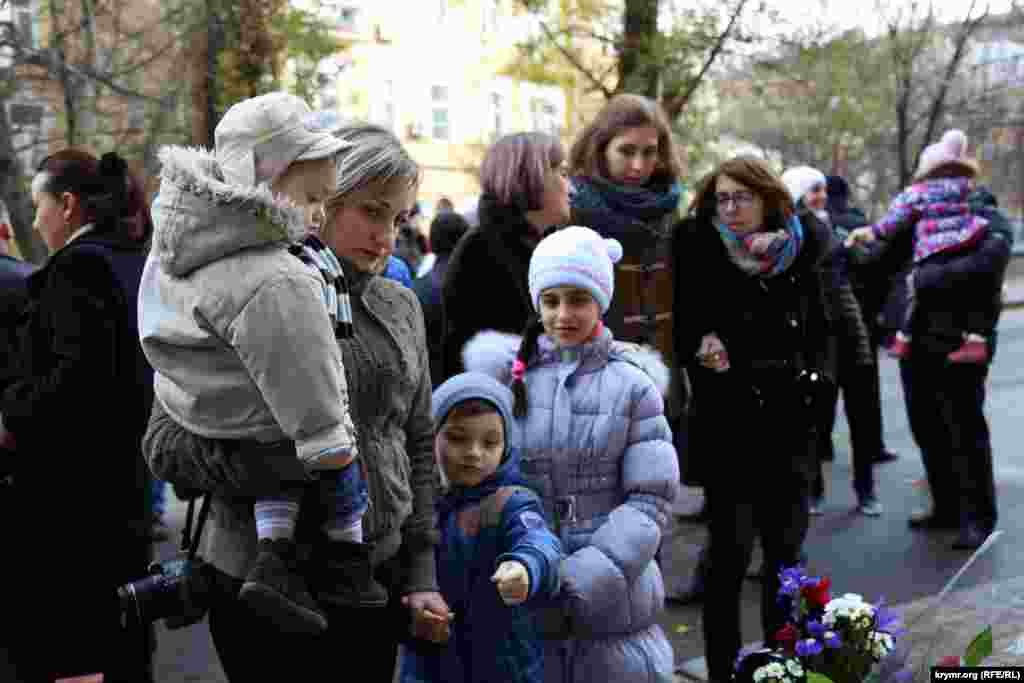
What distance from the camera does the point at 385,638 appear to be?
249 cm

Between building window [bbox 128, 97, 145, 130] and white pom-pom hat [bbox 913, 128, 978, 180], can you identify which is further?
building window [bbox 128, 97, 145, 130]

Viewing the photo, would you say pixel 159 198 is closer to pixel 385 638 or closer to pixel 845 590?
pixel 385 638

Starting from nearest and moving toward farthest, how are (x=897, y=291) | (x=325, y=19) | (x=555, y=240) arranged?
(x=555, y=240) → (x=897, y=291) → (x=325, y=19)

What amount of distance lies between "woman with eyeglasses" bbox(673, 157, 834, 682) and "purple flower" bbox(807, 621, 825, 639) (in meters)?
1.34

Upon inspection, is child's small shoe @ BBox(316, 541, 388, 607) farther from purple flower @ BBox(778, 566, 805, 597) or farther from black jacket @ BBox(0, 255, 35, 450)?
black jacket @ BBox(0, 255, 35, 450)

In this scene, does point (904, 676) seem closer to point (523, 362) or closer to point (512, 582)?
point (512, 582)

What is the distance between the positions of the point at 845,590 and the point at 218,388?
13.9 feet

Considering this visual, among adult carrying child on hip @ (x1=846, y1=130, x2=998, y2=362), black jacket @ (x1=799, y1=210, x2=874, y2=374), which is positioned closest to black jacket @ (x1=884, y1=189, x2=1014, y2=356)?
adult carrying child on hip @ (x1=846, y1=130, x2=998, y2=362)

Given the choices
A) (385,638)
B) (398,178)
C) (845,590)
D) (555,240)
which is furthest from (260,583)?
(845,590)

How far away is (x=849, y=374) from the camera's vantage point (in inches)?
286

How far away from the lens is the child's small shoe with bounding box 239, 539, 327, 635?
6.83ft

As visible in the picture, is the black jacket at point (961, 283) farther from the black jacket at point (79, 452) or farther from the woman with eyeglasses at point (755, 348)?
the black jacket at point (79, 452)

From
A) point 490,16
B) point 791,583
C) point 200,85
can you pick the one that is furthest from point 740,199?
point 490,16

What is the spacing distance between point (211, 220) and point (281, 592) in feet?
2.31
